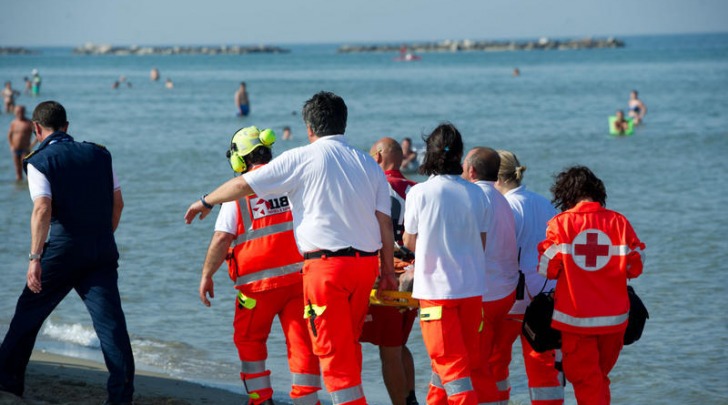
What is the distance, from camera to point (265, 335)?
19.5 feet

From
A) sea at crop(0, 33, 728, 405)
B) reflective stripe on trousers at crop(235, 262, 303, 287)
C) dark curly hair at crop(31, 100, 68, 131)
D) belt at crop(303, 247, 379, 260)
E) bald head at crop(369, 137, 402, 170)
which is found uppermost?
dark curly hair at crop(31, 100, 68, 131)

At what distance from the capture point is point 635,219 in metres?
16.8

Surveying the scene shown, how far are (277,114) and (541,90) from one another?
22.3 m

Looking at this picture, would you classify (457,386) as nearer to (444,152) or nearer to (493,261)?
(493,261)

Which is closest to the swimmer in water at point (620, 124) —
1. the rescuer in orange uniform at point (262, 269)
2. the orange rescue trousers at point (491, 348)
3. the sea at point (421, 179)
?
the sea at point (421, 179)

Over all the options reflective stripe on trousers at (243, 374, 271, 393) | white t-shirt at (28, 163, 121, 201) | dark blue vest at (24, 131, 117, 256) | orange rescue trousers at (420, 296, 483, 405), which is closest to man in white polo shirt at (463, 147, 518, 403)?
orange rescue trousers at (420, 296, 483, 405)

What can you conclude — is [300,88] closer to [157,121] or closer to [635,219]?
[157,121]

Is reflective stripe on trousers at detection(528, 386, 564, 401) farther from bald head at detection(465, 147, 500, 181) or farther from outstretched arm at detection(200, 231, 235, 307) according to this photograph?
outstretched arm at detection(200, 231, 235, 307)

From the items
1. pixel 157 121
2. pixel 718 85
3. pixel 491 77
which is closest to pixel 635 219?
pixel 157 121

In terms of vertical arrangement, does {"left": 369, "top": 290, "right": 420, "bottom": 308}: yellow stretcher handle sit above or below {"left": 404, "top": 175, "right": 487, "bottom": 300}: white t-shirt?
below

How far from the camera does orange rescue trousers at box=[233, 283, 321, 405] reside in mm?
5680

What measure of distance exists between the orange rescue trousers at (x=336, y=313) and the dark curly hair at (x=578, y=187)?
1186 millimetres

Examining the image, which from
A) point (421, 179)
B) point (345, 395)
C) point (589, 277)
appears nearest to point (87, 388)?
point (345, 395)

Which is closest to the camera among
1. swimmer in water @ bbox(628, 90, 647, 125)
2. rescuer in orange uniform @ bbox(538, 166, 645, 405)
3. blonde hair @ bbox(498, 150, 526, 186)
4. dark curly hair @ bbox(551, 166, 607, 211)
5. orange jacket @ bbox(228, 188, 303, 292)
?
rescuer in orange uniform @ bbox(538, 166, 645, 405)
